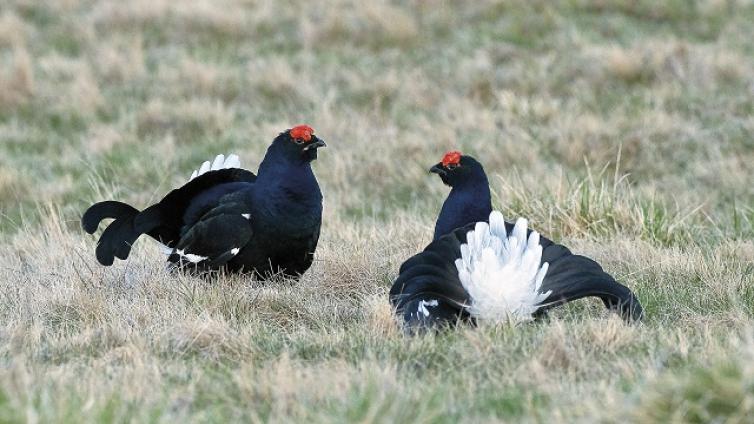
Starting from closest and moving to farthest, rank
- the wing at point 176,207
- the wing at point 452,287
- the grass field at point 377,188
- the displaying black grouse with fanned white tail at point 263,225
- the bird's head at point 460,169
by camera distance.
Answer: the grass field at point 377,188 → the wing at point 452,287 → the bird's head at point 460,169 → the displaying black grouse with fanned white tail at point 263,225 → the wing at point 176,207

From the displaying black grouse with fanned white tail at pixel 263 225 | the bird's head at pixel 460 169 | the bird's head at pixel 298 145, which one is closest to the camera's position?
the bird's head at pixel 460 169

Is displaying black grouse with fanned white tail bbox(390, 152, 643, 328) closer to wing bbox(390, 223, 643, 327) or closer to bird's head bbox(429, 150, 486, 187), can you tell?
wing bbox(390, 223, 643, 327)

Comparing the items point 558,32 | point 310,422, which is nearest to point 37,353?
point 310,422

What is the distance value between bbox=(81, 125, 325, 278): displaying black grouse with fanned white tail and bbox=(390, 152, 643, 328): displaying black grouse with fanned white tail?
77cm

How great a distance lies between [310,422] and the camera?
3.37 meters

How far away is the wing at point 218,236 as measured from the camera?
5324 millimetres

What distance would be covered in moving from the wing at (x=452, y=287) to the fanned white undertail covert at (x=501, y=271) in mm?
45

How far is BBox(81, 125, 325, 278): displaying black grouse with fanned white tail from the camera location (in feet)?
17.5

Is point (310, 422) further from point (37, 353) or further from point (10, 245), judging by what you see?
point (10, 245)

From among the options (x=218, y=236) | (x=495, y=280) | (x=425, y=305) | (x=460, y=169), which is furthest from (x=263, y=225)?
(x=495, y=280)

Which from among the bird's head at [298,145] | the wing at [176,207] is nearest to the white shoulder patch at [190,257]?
the wing at [176,207]

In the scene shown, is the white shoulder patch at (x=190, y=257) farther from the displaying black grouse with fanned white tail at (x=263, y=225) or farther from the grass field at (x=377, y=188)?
the grass field at (x=377, y=188)

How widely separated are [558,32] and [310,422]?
919cm

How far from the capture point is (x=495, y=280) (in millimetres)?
4465
